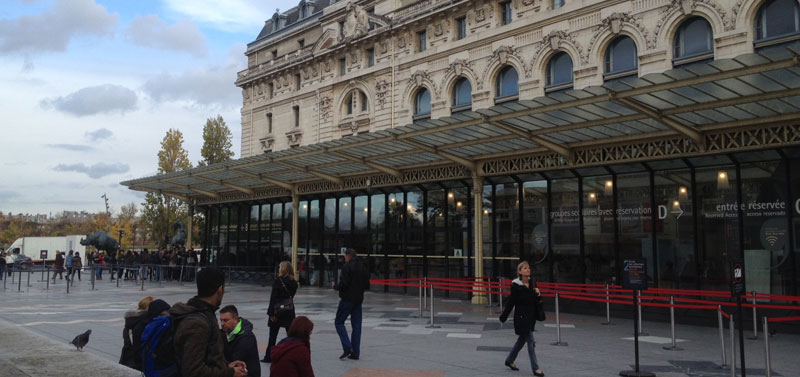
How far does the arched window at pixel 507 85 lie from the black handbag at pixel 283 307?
17796 mm

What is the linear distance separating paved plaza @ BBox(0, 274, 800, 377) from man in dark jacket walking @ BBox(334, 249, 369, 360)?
0.98 ft

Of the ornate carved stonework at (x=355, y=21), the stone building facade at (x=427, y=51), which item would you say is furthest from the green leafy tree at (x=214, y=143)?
the ornate carved stonework at (x=355, y=21)

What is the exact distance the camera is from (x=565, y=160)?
59.6 feet

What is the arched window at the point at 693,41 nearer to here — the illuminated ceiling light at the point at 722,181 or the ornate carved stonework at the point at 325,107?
the illuminated ceiling light at the point at 722,181

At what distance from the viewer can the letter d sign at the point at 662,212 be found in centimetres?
1722

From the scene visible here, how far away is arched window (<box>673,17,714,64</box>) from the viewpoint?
20141 millimetres

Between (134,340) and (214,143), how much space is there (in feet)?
172

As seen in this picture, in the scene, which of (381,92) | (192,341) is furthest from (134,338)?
(381,92)

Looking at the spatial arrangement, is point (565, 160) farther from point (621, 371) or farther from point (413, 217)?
point (621, 371)

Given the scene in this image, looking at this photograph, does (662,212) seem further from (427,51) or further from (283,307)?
(427,51)

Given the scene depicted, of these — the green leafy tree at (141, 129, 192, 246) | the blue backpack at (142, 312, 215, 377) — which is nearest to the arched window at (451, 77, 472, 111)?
the blue backpack at (142, 312, 215, 377)

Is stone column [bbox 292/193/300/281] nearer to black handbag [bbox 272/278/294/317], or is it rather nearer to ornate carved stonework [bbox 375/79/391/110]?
ornate carved stonework [bbox 375/79/391/110]

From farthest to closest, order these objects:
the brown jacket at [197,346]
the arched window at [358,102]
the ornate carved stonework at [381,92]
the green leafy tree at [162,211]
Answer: the green leafy tree at [162,211]
the arched window at [358,102]
the ornate carved stonework at [381,92]
the brown jacket at [197,346]

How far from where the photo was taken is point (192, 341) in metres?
4.05
